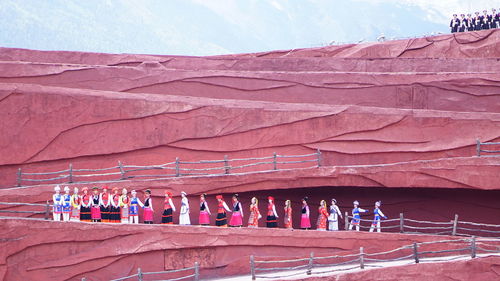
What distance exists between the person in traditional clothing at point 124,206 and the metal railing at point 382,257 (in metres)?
3.41

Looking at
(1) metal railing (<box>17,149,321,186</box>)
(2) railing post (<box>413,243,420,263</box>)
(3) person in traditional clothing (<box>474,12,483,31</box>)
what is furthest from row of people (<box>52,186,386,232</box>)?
(3) person in traditional clothing (<box>474,12,483,31</box>)

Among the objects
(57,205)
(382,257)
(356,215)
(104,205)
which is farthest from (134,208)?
(382,257)

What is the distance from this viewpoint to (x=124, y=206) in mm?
20766

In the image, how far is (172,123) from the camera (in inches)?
918

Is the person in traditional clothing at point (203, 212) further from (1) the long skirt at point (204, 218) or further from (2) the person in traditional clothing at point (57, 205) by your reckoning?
(2) the person in traditional clothing at point (57, 205)

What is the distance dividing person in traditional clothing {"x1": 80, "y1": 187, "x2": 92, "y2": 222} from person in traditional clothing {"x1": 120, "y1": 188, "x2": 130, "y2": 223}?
77cm

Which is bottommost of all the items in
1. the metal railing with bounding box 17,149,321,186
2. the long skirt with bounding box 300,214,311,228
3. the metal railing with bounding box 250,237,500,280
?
the metal railing with bounding box 250,237,500,280

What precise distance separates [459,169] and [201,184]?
22.3ft

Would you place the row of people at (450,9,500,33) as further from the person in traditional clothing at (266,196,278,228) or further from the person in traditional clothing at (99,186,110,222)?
the person in traditional clothing at (99,186,110,222)

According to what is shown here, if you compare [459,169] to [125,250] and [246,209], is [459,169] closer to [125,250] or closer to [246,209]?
[246,209]

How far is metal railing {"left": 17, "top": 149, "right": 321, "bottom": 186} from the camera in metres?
22.3

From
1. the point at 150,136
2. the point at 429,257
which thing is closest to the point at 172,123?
the point at 150,136

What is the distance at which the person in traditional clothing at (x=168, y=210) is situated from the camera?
21078mm

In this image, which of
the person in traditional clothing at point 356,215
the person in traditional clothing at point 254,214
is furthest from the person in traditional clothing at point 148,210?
the person in traditional clothing at point 356,215
